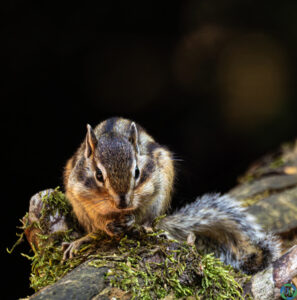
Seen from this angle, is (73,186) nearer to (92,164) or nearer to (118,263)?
(92,164)

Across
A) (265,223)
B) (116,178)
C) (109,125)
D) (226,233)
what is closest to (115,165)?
(116,178)

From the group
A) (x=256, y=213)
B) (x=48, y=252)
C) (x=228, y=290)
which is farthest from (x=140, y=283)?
(x=256, y=213)

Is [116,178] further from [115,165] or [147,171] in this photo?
[147,171]

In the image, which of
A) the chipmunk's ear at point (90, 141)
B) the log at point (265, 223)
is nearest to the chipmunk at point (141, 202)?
the chipmunk's ear at point (90, 141)

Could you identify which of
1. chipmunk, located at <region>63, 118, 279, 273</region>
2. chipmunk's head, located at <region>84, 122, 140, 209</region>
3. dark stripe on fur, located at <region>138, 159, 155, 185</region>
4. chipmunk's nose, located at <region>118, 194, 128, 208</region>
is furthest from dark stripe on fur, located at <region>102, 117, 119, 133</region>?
chipmunk's nose, located at <region>118, 194, 128, 208</region>

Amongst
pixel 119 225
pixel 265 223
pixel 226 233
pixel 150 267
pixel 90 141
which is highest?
pixel 90 141

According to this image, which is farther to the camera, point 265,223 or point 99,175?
point 265,223
